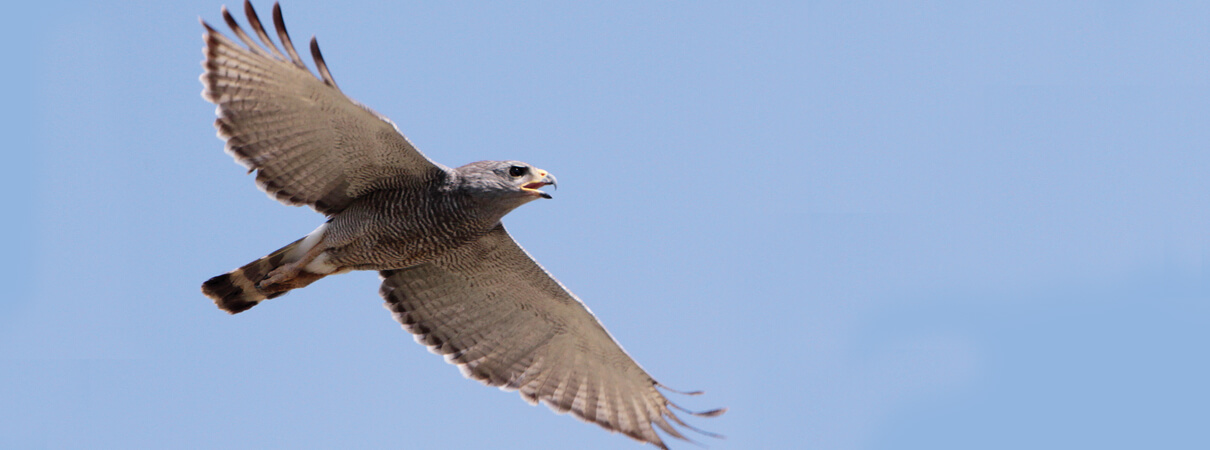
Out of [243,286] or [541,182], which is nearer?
[541,182]

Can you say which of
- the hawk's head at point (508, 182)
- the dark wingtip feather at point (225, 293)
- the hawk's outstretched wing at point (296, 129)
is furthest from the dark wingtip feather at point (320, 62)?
the dark wingtip feather at point (225, 293)

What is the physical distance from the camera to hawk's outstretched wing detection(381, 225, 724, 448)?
12.1 metres

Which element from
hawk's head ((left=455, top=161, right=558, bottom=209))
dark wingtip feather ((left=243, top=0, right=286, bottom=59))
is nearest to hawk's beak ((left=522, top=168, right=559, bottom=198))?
hawk's head ((left=455, top=161, right=558, bottom=209))

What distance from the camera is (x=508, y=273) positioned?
11938mm

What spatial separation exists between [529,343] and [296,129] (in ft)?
10.1

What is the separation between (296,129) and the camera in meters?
10.8

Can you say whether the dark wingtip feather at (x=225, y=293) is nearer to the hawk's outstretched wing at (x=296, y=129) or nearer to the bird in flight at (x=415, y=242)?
the bird in flight at (x=415, y=242)

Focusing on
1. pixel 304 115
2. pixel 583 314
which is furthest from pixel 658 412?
pixel 304 115

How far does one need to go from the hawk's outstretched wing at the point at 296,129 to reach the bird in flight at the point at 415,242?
1 cm

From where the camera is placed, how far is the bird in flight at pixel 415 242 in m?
10.5

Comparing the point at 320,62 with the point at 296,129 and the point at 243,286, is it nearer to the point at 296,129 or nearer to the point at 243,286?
the point at 296,129

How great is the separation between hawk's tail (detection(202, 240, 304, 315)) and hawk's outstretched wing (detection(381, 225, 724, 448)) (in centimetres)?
106

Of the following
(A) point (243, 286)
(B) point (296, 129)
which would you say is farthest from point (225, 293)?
(B) point (296, 129)

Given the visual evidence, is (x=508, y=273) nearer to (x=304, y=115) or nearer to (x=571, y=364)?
(x=571, y=364)
